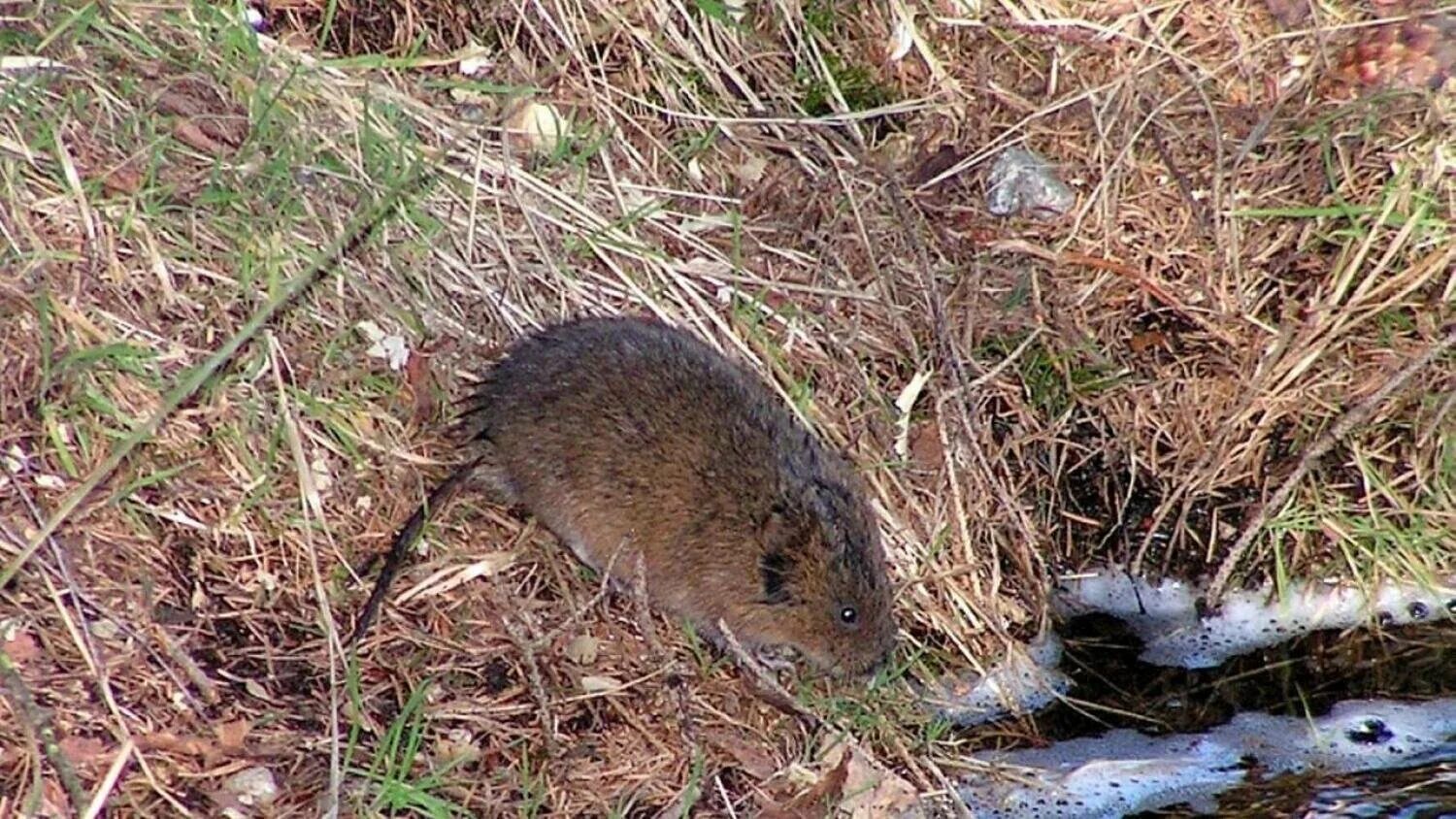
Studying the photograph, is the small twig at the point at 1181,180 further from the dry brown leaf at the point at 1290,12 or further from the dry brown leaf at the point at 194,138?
the dry brown leaf at the point at 194,138

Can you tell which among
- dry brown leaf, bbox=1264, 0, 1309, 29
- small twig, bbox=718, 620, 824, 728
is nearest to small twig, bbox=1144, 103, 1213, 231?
dry brown leaf, bbox=1264, 0, 1309, 29

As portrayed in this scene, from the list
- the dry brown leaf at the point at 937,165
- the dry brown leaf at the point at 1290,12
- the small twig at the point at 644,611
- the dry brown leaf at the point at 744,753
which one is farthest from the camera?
the dry brown leaf at the point at 1290,12

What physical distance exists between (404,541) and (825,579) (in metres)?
1.02

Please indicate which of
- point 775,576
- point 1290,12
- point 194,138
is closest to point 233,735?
point 775,576

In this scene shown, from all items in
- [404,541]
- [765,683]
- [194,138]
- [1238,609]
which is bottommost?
[1238,609]

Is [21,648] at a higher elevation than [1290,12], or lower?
lower

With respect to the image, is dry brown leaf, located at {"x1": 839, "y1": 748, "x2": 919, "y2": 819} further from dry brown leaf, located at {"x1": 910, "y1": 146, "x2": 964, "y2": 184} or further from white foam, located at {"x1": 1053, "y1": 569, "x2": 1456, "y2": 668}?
dry brown leaf, located at {"x1": 910, "y1": 146, "x2": 964, "y2": 184}

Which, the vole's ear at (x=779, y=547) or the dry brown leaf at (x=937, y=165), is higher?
the dry brown leaf at (x=937, y=165)

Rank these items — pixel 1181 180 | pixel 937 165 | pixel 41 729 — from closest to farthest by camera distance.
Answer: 1. pixel 41 729
2. pixel 1181 180
3. pixel 937 165

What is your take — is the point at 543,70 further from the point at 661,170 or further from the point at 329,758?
the point at 329,758

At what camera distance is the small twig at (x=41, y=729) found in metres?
3.44

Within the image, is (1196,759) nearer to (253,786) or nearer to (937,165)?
(937,165)

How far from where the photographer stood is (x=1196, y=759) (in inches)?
185

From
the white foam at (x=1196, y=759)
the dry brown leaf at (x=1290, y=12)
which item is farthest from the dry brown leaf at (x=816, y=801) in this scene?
the dry brown leaf at (x=1290, y=12)
